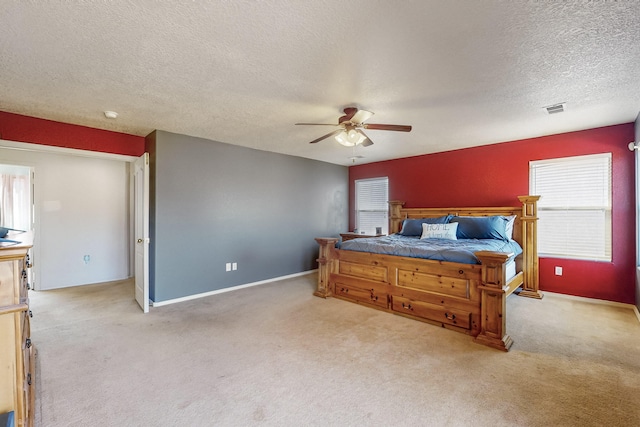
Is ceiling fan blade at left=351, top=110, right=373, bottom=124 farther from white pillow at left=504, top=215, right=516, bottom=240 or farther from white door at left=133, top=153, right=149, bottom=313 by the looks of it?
white pillow at left=504, top=215, right=516, bottom=240

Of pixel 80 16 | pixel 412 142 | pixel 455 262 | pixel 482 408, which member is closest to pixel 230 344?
pixel 482 408

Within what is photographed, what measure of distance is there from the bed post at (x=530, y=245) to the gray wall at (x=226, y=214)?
3.60m

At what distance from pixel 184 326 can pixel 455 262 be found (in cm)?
304

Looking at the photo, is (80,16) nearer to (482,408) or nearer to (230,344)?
(230,344)

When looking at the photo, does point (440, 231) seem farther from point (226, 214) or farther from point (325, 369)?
point (226, 214)

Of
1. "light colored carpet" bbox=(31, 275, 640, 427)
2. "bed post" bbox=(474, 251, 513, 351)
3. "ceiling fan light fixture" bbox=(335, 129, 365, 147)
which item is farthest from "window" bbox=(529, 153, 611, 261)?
"ceiling fan light fixture" bbox=(335, 129, 365, 147)

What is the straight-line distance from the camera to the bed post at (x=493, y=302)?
8.71 feet

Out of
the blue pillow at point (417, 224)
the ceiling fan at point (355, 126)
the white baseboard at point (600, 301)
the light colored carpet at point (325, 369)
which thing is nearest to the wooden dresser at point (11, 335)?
the light colored carpet at point (325, 369)

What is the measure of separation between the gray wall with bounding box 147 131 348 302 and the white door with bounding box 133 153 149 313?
0.15 m

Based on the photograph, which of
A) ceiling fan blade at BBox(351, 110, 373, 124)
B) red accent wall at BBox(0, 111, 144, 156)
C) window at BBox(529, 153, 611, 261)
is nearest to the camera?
ceiling fan blade at BBox(351, 110, 373, 124)

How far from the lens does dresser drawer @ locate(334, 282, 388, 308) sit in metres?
3.66

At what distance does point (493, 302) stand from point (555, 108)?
222 cm

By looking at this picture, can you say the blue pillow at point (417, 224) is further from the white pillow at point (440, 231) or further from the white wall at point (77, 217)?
the white wall at point (77, 217)

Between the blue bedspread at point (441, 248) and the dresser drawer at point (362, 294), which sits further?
the dresser drawer at point (362, 294)
